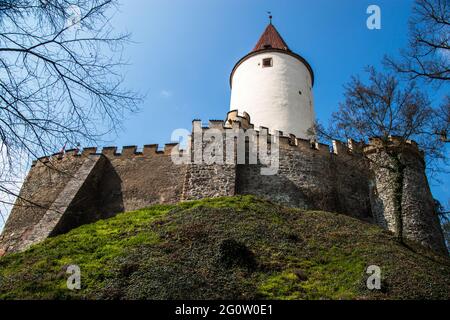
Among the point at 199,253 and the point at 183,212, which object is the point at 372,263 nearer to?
the point at 199,253

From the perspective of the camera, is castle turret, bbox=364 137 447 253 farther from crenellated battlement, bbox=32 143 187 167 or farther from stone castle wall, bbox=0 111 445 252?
crenellated battlement, bbox=32 143 187 167

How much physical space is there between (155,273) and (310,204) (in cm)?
→ 969

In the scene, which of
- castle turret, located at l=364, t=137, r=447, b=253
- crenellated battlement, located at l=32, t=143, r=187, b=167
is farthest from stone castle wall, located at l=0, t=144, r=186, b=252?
castle turret, located at l=364, t=137, r=447, b=253

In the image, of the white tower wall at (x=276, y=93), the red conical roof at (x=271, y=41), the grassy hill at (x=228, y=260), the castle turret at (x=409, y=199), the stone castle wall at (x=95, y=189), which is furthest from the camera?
the red conical roof at (x=271, y=41)

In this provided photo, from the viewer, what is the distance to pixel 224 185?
1855cm

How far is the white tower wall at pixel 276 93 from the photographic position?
24047 mm

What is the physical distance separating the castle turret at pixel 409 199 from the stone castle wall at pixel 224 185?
0.05 meters

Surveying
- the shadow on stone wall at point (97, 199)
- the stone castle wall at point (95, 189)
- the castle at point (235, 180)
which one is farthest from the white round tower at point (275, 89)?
the shadow on stone wall at point (97, 199)

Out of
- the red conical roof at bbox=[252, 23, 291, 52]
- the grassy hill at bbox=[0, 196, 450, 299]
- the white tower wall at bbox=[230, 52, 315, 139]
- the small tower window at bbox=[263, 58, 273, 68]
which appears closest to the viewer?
the grassy hill at bbox=[0, 196, 450, 299]

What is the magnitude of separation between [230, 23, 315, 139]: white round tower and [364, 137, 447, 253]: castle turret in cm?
453

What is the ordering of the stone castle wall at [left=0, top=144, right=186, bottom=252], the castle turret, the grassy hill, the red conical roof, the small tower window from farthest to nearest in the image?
the red conical roof, the small tower window, the stone castle wall at [left=0, top=144, right=186, bottom=252], the castle turret, the grassy hill

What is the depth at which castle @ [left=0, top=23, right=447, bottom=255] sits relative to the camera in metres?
19.0

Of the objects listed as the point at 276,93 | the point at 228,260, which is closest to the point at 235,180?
the point at 228,260

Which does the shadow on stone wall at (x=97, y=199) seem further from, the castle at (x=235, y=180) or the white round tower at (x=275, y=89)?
the white round tower at (x=275, y=89)
